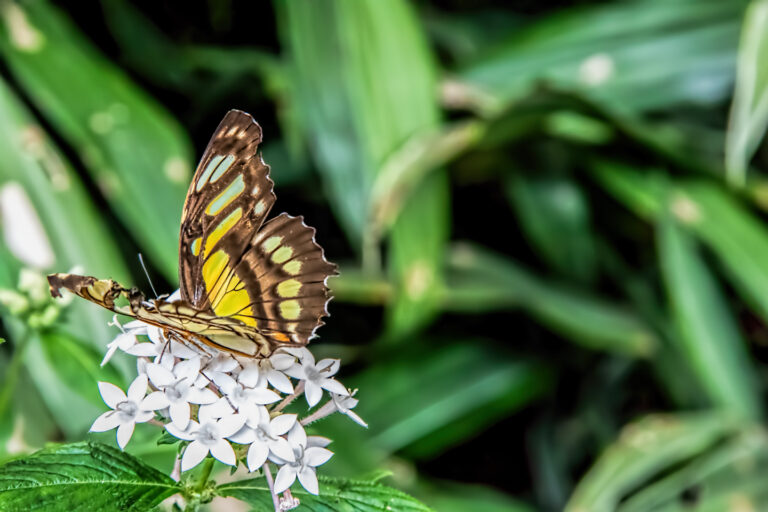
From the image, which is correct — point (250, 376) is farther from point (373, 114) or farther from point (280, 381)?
point (373, 114)

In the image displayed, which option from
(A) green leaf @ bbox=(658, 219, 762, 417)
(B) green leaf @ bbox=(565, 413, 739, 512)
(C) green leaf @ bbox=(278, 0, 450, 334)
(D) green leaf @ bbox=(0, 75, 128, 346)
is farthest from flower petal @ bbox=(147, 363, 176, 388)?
(A) green leaf @ bbox=(658, 219, 762, 417)

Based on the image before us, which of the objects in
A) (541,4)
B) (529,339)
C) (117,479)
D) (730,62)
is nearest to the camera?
(117,479)

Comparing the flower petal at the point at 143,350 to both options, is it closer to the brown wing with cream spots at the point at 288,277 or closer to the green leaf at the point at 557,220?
the brown wing with cream spots at the point at 288,277

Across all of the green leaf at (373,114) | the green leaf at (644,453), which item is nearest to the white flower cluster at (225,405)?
the green leaf at (373,114)

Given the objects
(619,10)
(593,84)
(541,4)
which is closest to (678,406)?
(593,84)

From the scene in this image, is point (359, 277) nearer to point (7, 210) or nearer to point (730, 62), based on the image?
point (7, 210)

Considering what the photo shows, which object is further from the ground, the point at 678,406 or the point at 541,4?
the point at 541,4

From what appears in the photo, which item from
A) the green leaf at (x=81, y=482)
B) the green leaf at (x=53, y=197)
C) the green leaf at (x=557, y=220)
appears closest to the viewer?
the green leaf at (x=81, y=482)
